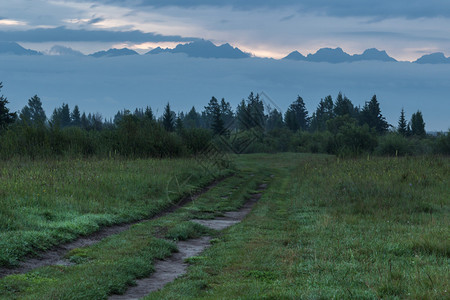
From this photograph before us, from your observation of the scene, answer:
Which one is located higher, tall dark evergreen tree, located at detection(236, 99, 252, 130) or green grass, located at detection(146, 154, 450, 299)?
tall dark evergreen tree, located at detection(236, 99, 252, 130)

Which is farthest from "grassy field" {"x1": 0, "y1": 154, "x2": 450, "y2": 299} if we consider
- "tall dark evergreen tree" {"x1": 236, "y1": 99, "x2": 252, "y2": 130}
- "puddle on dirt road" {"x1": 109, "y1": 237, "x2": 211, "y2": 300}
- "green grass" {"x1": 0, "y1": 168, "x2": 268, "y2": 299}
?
"tall dark evergreen tree" {"x1": 236, "y1": 99, "x2": 252, "y2": 130}

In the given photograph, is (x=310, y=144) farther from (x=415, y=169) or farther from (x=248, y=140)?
(x=415, y=169)

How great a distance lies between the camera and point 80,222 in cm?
1352

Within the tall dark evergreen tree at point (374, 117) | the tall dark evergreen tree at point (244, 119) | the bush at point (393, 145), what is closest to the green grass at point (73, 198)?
the tall dark evergreen tree at point (244, 119)

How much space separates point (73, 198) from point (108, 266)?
8.04 metres

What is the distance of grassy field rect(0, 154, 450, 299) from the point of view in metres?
7.33

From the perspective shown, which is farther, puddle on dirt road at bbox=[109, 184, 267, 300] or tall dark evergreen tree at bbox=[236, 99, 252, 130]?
tall dark evergreen tree at bbox=[236, 99, 252, 130]

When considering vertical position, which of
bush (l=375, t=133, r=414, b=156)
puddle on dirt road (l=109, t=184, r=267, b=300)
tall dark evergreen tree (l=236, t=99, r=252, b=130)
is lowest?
bush (l=375, t=133, r=414, b=156)

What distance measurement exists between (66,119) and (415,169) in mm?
146484

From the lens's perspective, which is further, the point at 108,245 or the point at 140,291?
the point at 108,245

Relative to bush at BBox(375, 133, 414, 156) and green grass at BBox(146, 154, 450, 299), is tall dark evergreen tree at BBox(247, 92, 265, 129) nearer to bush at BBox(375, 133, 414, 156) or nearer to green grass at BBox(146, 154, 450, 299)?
green grass at BBox(146, 154, 450, 299)

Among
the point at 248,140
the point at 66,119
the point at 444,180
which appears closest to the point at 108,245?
the point at 444,180

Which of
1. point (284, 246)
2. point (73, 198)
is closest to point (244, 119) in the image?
point (73, 198)

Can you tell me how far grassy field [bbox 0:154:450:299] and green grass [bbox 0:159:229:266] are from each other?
115mm
